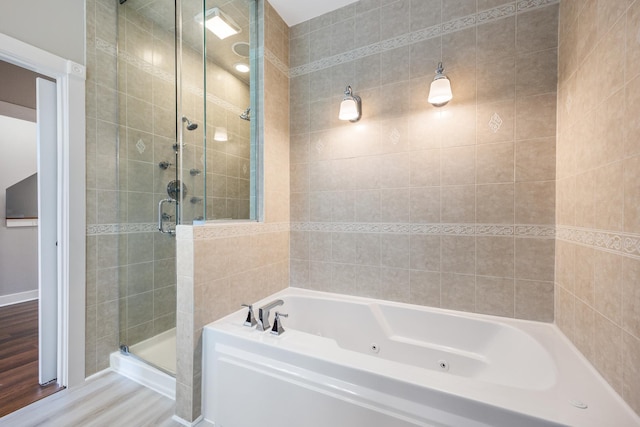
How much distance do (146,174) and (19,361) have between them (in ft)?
5.30

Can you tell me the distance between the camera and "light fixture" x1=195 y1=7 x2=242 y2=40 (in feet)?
5.44

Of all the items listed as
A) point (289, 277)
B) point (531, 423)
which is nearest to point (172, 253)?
point (289, 277)

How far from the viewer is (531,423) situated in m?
0.82

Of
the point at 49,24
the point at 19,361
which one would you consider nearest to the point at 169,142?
the point at 49,24

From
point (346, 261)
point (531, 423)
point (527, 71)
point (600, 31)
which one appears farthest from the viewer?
point (346, 261)

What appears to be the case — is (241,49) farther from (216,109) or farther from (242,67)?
(216,109)

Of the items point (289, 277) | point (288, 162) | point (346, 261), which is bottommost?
point (289, 277)

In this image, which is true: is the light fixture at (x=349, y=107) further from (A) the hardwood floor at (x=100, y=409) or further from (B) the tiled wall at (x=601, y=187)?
(A) the hardwood floor at (x=100, y=409)

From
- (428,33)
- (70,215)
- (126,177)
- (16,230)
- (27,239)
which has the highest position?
(428,33)

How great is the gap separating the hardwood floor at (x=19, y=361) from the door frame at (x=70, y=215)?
0.49ft

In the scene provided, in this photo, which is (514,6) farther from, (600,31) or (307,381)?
(307,381)

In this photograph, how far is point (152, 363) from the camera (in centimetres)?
180

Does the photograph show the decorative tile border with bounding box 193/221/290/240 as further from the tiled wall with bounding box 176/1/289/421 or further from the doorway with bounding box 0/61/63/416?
the doorway with bounding box 0/61/63/416

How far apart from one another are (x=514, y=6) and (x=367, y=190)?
1.38 metres
